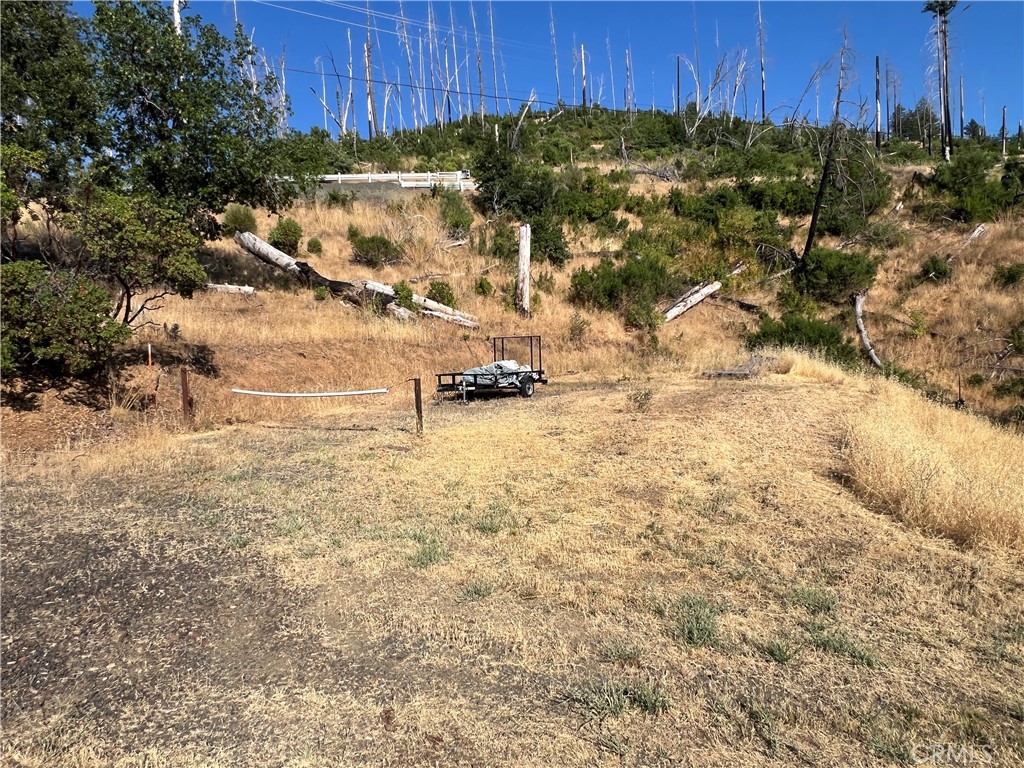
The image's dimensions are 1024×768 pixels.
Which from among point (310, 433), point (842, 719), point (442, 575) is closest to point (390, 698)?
point (442, 575)

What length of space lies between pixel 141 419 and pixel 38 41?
11.0 metres

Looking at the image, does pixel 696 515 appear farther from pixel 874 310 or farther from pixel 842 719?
pixel 874 310

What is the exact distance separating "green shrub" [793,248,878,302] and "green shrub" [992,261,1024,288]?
3.39 m

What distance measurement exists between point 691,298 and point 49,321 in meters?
17.4

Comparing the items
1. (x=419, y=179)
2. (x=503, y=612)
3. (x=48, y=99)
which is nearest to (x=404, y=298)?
(x=48, y=99)

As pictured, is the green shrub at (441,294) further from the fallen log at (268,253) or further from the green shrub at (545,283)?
the fallen log at (268,253)

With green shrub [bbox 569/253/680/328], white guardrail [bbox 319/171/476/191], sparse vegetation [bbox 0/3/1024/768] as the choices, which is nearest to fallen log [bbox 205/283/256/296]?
sparse vegetation [bbox 0/3/1024/768]

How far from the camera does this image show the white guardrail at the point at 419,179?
82.6 feet

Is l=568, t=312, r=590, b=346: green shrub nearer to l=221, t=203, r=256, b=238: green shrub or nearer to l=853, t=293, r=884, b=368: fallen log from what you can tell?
l=853, t=293, r=884, b=368: fallen log

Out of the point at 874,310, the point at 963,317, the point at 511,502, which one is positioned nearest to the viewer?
the point at 511,502

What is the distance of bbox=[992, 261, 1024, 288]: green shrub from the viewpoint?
18828 mm

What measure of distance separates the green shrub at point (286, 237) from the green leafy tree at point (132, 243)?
858cm

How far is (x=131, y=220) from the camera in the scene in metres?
9.23

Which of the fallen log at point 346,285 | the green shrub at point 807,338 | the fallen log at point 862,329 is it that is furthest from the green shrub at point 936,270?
the fallen log at point 346,285
